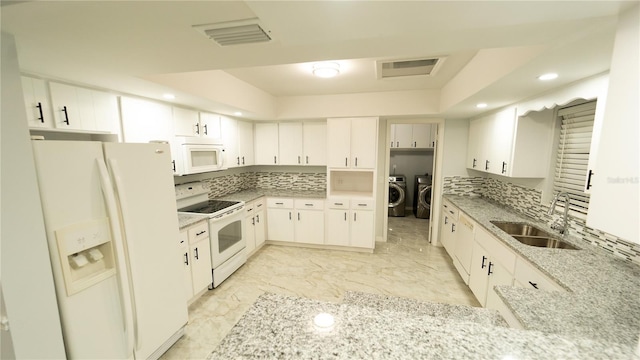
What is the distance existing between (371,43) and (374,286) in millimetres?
2565

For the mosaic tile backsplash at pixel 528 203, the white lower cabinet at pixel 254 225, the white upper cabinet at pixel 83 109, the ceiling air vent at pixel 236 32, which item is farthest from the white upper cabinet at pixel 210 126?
the mosaic tile backsplash at pixel 528 203

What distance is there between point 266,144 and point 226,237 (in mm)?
1768

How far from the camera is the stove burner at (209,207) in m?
2.80

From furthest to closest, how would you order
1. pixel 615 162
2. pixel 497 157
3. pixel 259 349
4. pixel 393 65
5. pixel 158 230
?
1. pixel 497 157
2. pixel 393 65
3. pixel 158 230
4. pixel 615 162
5. pixel 259 349

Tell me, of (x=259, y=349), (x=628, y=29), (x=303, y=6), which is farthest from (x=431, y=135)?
(x=259, y=349)

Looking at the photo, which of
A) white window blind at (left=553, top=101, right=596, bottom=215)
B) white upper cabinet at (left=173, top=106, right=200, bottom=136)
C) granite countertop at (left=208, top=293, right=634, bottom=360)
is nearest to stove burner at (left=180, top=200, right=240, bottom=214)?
white upper cabinet at (left=173, top=106, right=200, bottom=136)

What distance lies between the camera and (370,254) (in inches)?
145

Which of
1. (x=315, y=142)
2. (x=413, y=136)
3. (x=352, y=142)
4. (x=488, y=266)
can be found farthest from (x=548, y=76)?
(x=413, y=136)

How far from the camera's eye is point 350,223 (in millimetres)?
3701

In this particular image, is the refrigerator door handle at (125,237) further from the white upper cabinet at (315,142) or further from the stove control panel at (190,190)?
the white upper cabinet at (315,142)

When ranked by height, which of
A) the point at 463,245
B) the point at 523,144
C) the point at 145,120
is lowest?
the point at 463,245

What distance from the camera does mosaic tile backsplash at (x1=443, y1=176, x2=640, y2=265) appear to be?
1.62 meters

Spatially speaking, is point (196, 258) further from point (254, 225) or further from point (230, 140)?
point (230, 140)

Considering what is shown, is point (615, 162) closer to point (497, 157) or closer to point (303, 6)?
point (303, 6)
